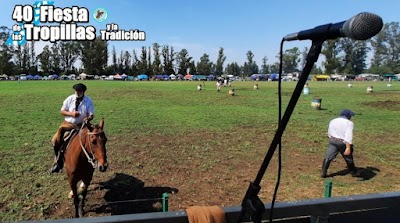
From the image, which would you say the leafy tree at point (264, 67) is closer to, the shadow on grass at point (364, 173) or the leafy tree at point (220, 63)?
the leafy tree at point (220, 63)

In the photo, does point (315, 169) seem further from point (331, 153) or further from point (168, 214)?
point (168, 214)

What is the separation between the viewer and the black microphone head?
1317mm

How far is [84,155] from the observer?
5867 millimetres

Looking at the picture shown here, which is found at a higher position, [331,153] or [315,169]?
[331,153]

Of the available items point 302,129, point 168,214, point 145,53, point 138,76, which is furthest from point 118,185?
point 145,53

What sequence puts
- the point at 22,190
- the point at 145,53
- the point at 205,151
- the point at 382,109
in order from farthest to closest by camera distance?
the point at 145,53, the point at 382,109, the point at 205,151, the point at 22,190

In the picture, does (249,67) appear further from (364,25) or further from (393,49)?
(364,25)

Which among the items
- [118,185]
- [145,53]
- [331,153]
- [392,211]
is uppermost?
[145,53]

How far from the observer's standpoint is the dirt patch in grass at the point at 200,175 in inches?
270

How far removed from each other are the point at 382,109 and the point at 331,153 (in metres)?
17.8

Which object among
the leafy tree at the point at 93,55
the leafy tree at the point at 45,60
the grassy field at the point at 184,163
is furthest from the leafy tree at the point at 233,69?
the grassy field at the point at 184,163

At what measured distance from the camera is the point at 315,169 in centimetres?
934

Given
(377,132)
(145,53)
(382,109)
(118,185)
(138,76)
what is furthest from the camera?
(145,53)

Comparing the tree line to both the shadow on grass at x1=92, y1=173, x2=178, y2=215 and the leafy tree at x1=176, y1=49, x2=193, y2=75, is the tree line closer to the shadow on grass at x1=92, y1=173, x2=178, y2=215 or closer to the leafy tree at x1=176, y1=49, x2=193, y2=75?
the leafy tree at x1=176, y1=49, x2=193, y2=75
